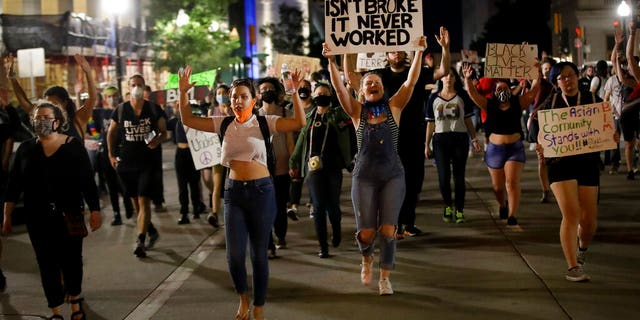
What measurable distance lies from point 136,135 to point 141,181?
1.77 ft

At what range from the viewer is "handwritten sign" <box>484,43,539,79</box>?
11.2m

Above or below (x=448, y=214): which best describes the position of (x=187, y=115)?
above

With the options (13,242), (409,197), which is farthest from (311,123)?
(13,242)

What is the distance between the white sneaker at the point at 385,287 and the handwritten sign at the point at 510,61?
4.67m

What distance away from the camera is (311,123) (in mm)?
9195

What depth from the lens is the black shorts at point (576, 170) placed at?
24.2 feet

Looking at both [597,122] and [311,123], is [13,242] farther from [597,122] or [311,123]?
[597,122]

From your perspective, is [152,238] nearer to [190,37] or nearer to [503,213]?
[503,213]

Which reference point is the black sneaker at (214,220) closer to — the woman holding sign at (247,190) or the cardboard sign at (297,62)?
the cardboard sign at (297,62)

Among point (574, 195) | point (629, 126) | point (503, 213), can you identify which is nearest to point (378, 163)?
point (574, 195)

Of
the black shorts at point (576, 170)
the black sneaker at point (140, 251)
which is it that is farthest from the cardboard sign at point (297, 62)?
the black shorts at point (576, 170)

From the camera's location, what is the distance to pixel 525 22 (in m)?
69.8

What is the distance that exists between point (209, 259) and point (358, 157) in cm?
265

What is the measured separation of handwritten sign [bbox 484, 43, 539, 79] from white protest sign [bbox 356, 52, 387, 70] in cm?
146
